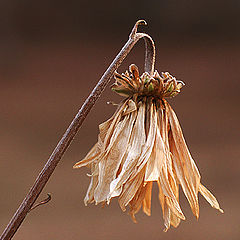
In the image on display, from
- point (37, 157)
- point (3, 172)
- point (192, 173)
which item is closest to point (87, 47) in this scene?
point (37, 157)

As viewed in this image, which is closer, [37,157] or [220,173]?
[37,157]

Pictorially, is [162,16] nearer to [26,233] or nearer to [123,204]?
[26,233]

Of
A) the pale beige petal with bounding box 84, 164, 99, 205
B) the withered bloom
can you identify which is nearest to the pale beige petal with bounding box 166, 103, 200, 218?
the withered bloom

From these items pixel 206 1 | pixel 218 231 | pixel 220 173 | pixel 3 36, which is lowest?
pixel 218 231

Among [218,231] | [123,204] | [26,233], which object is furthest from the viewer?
[218,231]

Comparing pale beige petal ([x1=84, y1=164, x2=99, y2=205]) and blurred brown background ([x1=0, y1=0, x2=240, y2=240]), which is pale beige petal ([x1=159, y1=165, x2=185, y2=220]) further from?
blurred brown background ([x1=0, y1=0, x2=240, y2=240])

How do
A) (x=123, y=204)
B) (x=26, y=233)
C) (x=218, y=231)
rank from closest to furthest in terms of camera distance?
(x=123, y=204) < (x=26, y=233) < (x=218, y=231)

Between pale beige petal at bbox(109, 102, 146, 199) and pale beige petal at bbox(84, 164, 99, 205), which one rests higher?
pale beige petal at bbox(109, 102, 146, 199)

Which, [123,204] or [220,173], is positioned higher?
[220,173]
